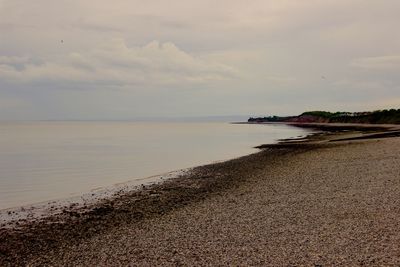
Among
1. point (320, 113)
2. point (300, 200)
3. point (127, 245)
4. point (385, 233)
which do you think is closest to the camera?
point (385, 233)

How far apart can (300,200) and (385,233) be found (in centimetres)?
546

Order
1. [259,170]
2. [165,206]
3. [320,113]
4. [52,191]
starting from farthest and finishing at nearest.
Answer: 1. [320,113]
2. [259,170]
3. [52,191]
4. [165,206]

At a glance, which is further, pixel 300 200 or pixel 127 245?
pixel 300 200

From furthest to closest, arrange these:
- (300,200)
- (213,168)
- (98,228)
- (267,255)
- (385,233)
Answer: (213,168) → (300,200) → (98,228) → (385,233) → (267,255)

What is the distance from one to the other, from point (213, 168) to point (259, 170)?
4471 mm

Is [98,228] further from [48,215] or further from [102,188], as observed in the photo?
[102,188]

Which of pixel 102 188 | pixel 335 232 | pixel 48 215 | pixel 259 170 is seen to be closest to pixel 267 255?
pixel 335 232

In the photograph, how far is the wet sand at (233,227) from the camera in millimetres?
10016

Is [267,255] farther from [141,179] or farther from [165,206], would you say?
[141,179]

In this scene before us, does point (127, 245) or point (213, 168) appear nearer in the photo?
point (127, 245)

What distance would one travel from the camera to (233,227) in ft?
41.7

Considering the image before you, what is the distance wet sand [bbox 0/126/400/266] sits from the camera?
10016mm

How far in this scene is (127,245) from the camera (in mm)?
11625

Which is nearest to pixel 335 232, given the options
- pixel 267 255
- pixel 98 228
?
pixel 267 255
